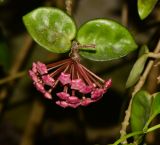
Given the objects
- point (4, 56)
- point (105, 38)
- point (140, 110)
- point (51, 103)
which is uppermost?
point (105, 38)

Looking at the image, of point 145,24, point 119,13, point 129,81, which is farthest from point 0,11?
point 129,81

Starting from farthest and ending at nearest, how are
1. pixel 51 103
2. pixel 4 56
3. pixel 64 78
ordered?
pixel 51 103, pixel 4 56, pixel 64 78

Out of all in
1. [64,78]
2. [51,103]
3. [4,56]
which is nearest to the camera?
[64,78]

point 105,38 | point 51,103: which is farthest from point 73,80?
point 51,103

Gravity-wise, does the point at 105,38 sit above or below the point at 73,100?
above

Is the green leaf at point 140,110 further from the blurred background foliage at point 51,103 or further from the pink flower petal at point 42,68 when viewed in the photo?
the blurred background foliage at point 51,103

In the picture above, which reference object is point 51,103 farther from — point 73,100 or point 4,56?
point 73,100

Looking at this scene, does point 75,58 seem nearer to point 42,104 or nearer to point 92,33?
point 92,33
